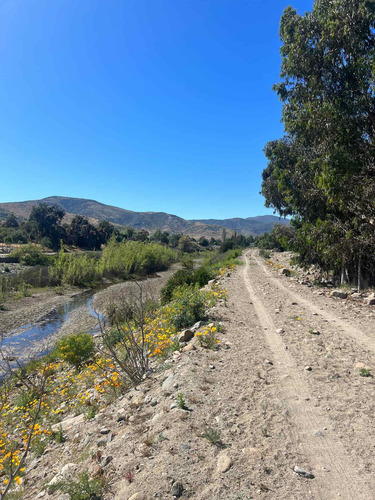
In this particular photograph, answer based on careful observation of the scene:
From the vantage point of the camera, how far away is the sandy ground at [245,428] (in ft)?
8.66

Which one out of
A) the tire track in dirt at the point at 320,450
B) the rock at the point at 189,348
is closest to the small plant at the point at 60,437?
the rock at the point at 189,348

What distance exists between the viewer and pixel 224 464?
112 inches

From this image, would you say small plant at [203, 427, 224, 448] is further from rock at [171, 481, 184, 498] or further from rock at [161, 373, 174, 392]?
rock at [161, 373, 174, 392]

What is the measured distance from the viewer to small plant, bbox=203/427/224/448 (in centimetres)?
317

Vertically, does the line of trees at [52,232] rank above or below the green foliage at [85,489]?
above

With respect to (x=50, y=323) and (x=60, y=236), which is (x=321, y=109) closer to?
(x=50, y=323)

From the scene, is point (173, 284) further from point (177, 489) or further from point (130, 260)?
point (130, 260)

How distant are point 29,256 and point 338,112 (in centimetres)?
3793

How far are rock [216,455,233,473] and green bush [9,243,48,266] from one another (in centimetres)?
3900

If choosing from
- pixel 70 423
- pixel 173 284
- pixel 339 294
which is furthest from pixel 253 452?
pixel 173 284

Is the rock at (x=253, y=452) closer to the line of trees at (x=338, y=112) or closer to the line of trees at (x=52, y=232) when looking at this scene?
the line of trees at (x=338, y=112)

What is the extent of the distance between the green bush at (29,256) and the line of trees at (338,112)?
3455 centimetres

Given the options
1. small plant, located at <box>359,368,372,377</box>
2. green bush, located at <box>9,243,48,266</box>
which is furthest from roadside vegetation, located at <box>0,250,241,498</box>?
green bush, located at <box>9,243,48,266</box>

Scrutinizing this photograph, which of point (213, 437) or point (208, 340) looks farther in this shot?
point (208, 340)
